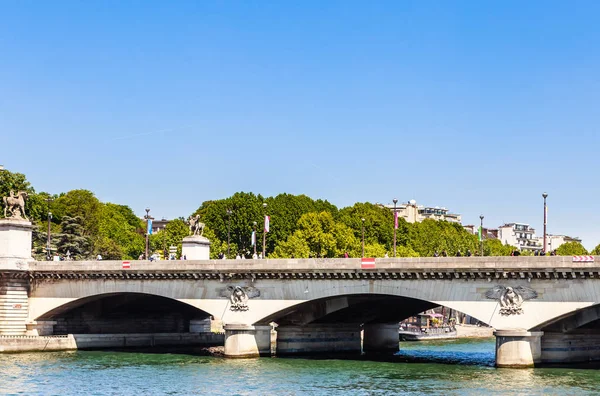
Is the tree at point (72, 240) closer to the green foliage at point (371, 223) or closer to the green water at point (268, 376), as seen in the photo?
the green foliage at point (371, 223)

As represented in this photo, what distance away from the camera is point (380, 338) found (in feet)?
290

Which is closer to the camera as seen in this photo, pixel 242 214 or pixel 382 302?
pixel 382 302

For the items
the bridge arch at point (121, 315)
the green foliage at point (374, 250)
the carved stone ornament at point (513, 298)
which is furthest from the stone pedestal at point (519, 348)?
the green foliage at point (374, 250)

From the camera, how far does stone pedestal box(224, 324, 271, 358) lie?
246ft

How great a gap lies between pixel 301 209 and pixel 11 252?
64605mm

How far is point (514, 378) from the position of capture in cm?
6088

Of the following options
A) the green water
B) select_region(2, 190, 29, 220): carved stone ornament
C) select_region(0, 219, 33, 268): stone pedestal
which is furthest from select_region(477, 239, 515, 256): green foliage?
select_region(0, 219, 33, 268): stone pedestal

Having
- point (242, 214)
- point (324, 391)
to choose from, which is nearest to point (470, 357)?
point (324, 391)

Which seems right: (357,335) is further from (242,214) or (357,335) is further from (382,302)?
(242,214)

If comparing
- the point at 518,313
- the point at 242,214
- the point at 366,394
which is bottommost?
the point at 366,394

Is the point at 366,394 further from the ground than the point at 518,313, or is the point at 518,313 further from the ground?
the point at 518,313

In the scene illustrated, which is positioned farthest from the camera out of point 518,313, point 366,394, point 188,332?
point 188,332

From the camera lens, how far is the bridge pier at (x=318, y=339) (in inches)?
3103

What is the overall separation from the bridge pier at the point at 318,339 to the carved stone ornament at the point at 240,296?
4.34 meters
